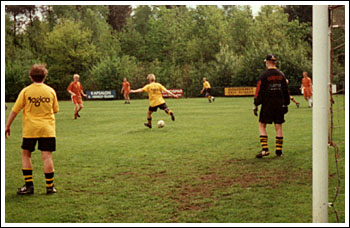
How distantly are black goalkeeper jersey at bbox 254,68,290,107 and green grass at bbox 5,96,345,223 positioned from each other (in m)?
1.09

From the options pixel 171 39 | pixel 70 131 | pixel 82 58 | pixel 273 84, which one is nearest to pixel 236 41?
pixel 171 39

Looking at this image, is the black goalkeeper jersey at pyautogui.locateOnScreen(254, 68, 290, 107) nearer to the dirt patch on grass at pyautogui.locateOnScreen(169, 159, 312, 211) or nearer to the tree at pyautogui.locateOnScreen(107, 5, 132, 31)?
the dirt patch on grass at pyautogui.locateOnScreen(169, 159, 312, 211)

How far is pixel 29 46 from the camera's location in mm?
53875

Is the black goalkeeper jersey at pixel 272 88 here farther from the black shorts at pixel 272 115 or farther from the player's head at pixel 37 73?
the player's head at pixel 37 73

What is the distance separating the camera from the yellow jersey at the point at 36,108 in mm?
5773

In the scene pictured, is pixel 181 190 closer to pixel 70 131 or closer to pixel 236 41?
pixel 70 131

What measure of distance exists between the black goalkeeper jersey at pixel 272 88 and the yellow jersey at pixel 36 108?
403 cm

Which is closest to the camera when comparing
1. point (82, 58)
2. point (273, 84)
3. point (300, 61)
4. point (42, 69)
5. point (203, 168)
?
point (42, 69)

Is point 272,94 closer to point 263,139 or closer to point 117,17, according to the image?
point 263,139

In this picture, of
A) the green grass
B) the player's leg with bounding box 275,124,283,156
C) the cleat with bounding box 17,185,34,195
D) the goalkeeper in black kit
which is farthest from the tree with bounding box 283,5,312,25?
the cleat with bounding box 17,185,34,195

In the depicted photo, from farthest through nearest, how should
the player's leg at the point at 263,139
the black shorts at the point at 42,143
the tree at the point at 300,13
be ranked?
the tree at the point at 300,13 < the player's leg at the point at 263,139 < the black shorts at the point at 42,143

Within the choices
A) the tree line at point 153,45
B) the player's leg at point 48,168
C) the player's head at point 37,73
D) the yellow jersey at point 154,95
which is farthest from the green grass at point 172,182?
the tree line at point 153,45

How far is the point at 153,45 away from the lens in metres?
55.6

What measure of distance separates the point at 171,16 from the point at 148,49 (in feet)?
20.4
